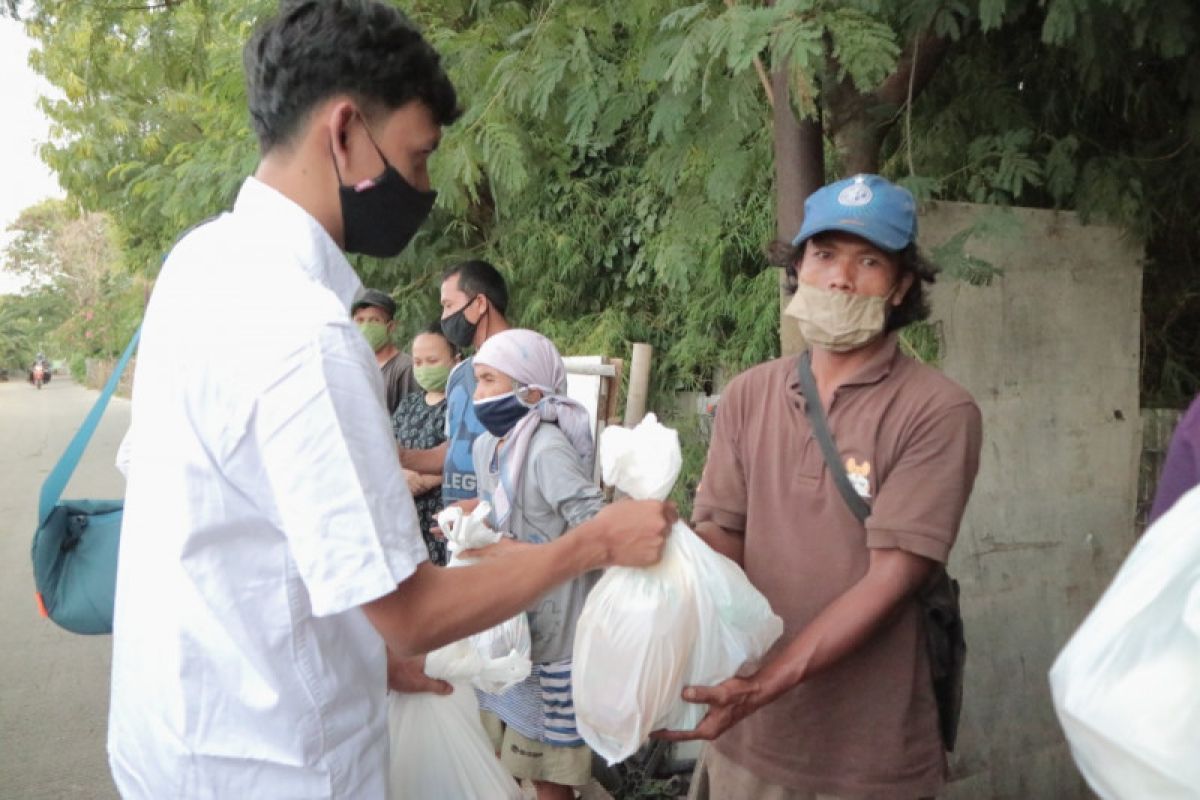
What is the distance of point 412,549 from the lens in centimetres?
123

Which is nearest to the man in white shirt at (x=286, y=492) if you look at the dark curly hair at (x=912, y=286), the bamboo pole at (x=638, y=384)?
the dark curly hair at (x=912, y=286)

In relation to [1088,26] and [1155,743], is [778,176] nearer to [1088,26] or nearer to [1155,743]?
[1088,26]

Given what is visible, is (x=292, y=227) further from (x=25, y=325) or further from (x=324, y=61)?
(x=25, y=325)

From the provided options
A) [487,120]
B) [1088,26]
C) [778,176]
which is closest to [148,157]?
[487,120]

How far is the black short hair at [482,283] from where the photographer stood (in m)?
4.28

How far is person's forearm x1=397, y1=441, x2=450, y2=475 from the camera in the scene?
4.25m

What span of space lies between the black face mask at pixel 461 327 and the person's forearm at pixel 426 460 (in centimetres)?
49

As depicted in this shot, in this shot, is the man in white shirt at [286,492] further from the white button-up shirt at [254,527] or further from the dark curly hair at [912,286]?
the dark curly hair at [912,286]

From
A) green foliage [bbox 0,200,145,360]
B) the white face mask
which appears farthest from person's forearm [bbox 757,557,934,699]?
green foliage [bbox 0,200,145,360]

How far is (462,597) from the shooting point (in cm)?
130

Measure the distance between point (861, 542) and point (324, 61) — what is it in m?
1.35

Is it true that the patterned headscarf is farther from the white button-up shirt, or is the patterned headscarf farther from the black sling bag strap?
the white button-up shirt

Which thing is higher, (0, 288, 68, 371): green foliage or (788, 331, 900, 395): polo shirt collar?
(788, 331, 900, 395): polo shirt collar

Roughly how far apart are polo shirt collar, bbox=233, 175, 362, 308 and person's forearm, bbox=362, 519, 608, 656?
1.52 ft
